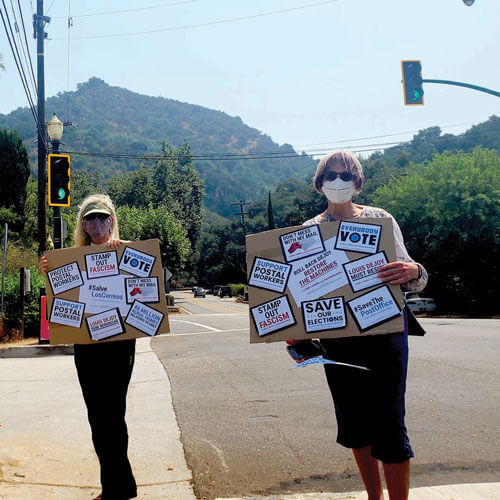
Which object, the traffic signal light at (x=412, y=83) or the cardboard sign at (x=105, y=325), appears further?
the traffic signal light at (x=412, y=83)

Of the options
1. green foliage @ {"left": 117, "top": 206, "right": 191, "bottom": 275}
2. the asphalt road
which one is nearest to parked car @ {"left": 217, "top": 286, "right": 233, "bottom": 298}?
green foliage @ {"left": 117, "top": 206, "right": 191, "bottom": 275}

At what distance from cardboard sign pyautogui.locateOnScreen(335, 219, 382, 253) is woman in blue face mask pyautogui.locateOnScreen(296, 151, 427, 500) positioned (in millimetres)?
130

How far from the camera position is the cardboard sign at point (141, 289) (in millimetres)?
3854

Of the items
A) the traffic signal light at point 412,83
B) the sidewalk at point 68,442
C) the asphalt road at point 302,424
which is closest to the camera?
the sidewalk at point 68,442

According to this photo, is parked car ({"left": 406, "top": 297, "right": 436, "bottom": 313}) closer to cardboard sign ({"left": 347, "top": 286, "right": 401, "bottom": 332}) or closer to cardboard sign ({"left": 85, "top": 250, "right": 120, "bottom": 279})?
cardboard sign ({"left": 85, "top": 250, "right": 120, "bottom": 279})

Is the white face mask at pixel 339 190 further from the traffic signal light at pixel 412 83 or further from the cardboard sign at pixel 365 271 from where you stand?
the traffic signal light at pixel 412 83

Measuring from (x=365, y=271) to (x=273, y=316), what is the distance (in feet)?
1.83

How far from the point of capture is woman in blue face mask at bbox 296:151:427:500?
309 cm

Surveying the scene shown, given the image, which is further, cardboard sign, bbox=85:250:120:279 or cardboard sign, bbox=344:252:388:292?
cardboard sign, bbox=85:250:120:279

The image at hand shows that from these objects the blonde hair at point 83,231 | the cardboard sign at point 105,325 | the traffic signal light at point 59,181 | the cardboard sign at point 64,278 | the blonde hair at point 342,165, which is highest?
the traffic signal light at point 59,181

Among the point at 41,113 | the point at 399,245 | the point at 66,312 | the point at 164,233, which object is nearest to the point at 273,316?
the point at 399,245

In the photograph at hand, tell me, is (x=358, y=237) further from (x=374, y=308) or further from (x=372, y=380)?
(x=372, y=380)

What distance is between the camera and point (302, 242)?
338cm

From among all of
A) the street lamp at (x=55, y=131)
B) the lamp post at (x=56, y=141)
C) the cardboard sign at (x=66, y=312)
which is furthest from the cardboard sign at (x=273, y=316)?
the street lamp at (x=55, y=131)
